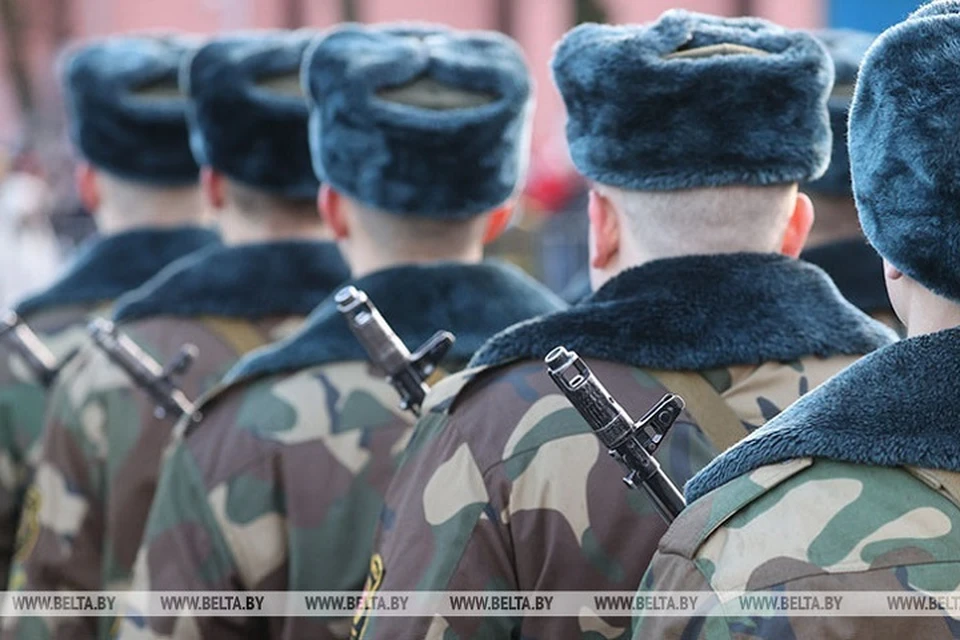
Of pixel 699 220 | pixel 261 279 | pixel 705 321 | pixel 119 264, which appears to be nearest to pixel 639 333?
pixel 705 321

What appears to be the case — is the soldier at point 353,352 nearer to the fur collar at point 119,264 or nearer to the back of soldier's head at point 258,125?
the back of soldier's head at point 258,125

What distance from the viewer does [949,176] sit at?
2051mm

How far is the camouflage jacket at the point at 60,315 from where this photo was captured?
4949 mm

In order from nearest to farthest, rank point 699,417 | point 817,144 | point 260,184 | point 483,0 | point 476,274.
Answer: point 699,417 → point 817,144 → point 476,274 → point 260,184 → point 483,0

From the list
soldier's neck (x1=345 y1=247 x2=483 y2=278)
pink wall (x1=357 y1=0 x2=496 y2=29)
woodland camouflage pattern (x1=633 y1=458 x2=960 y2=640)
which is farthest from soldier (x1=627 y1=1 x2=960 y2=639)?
pink wall (x1=357 y1=0 x2=496 y2=29)

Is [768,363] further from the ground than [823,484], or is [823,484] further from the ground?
[823,484]

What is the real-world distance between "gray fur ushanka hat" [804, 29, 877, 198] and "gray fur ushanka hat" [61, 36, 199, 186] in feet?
5.73

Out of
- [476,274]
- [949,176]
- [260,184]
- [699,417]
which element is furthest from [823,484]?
[260,184]

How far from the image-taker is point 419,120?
360 centimetres

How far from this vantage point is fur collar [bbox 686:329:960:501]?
2.07m

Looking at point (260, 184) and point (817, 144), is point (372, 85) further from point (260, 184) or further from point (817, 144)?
point (817, 144)

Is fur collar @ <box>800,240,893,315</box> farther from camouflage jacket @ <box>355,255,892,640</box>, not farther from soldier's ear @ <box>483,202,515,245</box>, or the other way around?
camouflage jacket @ <box>355,255,892,640</box>

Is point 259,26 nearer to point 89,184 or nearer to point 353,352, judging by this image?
point 89,184

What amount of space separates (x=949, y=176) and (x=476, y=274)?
166 cm
